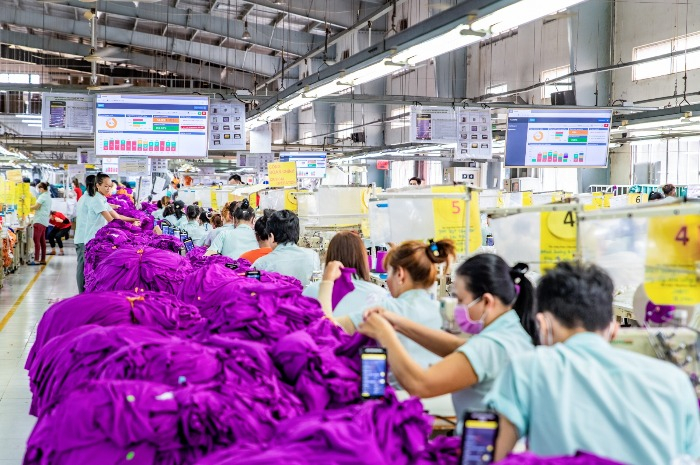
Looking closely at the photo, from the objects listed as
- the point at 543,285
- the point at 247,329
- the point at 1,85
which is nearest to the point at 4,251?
the point at 1,85

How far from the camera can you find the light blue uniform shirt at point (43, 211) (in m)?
17.0

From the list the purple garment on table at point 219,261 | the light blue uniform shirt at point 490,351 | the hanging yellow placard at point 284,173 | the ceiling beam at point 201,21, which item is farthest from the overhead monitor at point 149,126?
the light blue uniform shirt at point 490,351

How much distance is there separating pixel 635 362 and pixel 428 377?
2.57ft

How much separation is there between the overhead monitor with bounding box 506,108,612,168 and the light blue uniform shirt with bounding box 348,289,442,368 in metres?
7.88

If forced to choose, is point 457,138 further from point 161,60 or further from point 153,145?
point 161,60

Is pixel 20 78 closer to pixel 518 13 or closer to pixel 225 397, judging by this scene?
pixel 518 13

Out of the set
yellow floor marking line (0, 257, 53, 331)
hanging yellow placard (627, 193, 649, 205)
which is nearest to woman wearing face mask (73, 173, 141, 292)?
yellow floor marking line (0, 257, 53, 331)

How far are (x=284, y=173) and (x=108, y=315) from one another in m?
10.7

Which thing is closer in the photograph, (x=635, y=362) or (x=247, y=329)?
(x=635, y=362)

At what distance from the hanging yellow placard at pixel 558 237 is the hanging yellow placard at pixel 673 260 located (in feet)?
2.05

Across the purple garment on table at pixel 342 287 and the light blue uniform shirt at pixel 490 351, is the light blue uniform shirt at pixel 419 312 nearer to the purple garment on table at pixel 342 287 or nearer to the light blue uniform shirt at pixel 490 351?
the light blue uniform shirt at pixel 490 351

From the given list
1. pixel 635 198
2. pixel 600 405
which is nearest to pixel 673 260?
pixel 600 405

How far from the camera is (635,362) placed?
6.84ft

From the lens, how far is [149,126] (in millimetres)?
10922
